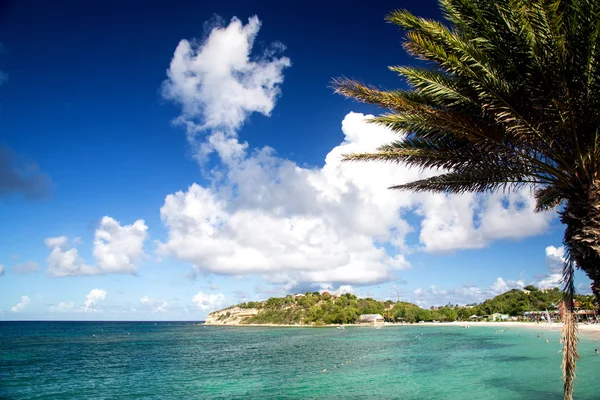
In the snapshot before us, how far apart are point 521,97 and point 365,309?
171562mm

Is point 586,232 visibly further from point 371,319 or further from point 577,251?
point 371,319

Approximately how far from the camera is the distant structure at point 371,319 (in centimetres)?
14855

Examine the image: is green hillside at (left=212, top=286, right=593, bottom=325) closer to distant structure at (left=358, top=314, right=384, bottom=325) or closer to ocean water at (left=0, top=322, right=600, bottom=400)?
distant structure at (left=358, top=314, right=384, bottom=325)

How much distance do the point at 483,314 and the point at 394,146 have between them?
153758 millimetres

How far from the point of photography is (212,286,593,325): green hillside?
131625 millimetres

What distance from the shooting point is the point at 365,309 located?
168 m

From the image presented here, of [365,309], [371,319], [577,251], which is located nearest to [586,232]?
[577,251]

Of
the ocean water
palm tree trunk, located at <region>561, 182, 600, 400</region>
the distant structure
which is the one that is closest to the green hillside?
the distant structure

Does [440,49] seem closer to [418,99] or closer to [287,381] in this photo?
[418,99]

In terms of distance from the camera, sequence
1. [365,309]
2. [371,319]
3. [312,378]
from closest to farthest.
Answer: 1. [312,378]
2. [371,319]
3. [365,309]

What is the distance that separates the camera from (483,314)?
5502 inches

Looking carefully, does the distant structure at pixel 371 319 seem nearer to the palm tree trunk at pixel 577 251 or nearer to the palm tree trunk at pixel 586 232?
the palm tree trunk at pixel 577 251

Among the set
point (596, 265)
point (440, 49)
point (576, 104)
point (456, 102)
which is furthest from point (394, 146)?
point (596, 265)

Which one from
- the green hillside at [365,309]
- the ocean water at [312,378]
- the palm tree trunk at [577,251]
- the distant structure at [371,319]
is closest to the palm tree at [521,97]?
the palm tree trunk at [577,251]
